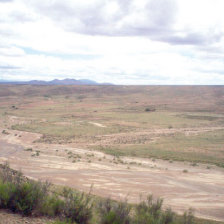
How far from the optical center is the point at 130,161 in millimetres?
24781

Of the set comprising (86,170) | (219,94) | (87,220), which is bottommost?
(86,170)

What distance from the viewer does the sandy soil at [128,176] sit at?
50.0ft

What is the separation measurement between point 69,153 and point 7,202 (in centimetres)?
1992

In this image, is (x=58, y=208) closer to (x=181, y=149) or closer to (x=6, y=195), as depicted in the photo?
(x=6, y=195)

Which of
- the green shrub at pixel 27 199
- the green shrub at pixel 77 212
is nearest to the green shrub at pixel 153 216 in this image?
the green shrub at pixel 77 212

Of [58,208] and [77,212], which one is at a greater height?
[77,212]

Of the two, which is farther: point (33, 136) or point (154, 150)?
point (33, 136)

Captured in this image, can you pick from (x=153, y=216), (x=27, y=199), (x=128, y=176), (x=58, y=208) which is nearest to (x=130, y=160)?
(x=128, y=176)

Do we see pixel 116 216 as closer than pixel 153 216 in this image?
Yes

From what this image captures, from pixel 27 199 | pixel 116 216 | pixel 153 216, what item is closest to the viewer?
pixel 116 216

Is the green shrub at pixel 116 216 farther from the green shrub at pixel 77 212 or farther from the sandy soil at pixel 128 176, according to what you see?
the sandy soil at pixel 128 176

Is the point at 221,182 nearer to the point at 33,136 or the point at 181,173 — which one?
the point at 181,173

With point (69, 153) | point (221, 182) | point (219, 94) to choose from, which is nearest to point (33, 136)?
point (69, 153)

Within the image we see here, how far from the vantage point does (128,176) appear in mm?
19719
